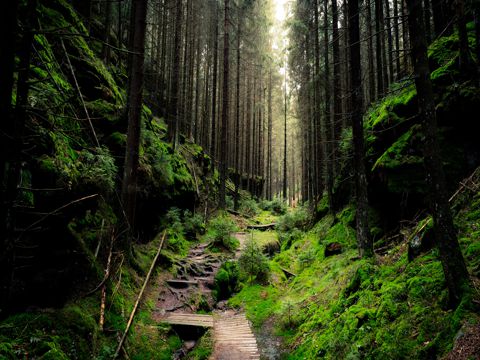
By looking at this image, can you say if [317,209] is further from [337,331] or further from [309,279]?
[337,331]

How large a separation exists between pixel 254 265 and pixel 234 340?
4000 millimetres

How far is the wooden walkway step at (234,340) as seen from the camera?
6.18 metres

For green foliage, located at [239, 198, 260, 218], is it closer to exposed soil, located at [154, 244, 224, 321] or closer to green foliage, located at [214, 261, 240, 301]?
exposed soil, located at [154, 244, 224, 321]

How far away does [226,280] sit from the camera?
1024cm

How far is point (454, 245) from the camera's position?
4.01m

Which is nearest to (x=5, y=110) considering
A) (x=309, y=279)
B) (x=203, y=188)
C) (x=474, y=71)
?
(x=474, y=71)

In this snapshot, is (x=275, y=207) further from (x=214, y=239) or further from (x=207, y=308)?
(x=207, y=308)

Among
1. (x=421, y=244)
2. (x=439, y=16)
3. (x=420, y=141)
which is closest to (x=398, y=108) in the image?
(x=420, y=141)

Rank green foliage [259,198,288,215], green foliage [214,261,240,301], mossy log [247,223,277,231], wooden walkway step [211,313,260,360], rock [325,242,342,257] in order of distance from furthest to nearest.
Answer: green foliage [259,198,288,215], mossy log [247,223,277,231], rock [325,242,342,257], green foliage [214,261,240,301], wooden walkway step [211,313,260,360]

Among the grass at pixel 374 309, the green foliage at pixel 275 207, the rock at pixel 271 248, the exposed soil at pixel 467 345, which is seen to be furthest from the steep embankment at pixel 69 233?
the green foliage at pixel 275 207

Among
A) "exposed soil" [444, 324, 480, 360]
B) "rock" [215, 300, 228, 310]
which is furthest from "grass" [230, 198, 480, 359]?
"rock" [215, 300, 228, 310]

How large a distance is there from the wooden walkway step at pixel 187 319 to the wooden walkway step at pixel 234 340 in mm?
343

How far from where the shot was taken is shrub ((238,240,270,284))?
10617 mm

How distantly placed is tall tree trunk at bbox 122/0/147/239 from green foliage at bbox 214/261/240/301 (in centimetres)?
373
